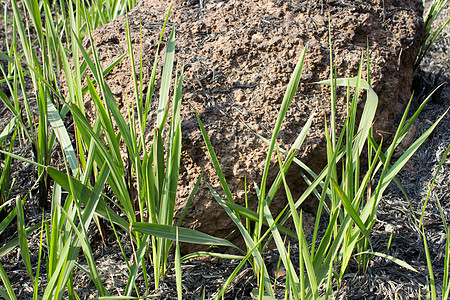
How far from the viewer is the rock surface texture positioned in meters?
1.09

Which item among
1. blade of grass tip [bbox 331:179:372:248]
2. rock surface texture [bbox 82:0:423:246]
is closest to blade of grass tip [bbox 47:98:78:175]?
rock surface texture [bbox 82:0:423:246]

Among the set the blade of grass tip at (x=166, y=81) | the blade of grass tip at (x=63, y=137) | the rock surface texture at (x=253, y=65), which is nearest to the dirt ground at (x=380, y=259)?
the rock surface texture at (x=253, y=65)

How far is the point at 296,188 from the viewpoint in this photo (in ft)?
3.83

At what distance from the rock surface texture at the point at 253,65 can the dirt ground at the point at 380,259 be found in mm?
148

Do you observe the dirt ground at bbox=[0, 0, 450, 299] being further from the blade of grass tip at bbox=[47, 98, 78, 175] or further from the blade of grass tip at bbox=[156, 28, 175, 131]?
the blade of grass tip at bbox=[156, 28, 175, 131]

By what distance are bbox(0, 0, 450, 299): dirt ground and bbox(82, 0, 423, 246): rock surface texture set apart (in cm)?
15

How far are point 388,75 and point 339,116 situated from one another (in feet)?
0.85

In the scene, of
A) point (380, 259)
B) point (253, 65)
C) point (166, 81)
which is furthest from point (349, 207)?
point (253, 65)

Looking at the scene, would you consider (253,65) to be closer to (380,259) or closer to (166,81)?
(166,81)

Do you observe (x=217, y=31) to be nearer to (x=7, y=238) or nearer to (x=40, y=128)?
(x=40, y=128)

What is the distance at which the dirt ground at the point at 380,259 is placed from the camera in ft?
3.13

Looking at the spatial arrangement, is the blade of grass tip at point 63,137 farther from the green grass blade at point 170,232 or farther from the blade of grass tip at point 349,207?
the blade of grass tip at point 349,207

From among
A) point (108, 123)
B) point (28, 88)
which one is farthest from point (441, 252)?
point (28, 88)

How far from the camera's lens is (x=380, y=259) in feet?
3.38
